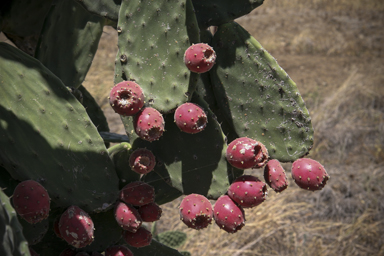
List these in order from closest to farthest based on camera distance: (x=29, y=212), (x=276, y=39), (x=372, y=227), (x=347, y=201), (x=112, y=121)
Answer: (x=29, y=212) → (x=372, y=227) → (x=347, y=201) → (x=112, y=121) → (x=276, y=39)

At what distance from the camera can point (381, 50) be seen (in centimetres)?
611

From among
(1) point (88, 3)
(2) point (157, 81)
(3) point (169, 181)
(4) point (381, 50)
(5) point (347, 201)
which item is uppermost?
(1) point (88, 3)

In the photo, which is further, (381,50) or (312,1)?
(312,1)

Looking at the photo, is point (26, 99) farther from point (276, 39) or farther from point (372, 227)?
point (276, 39)

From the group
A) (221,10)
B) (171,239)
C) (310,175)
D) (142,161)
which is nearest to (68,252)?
(142,161)

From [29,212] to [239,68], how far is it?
0.70m

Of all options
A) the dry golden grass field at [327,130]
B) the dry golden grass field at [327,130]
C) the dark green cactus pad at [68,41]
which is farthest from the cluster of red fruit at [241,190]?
the dry golden grass field at [327,130]

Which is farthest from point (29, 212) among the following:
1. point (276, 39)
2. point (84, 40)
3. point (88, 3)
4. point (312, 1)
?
point (312, 1)

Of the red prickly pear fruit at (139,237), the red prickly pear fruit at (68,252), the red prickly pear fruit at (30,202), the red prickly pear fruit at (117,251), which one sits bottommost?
the red prickly pear fruit at (117,251)

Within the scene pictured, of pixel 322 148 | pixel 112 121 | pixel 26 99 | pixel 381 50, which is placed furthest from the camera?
pixel 381 50

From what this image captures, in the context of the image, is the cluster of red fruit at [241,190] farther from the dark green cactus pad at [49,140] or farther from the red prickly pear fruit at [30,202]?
the red prickly pear fruit at [30,202]

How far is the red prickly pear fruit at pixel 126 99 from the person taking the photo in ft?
2.99

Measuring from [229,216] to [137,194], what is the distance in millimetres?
246

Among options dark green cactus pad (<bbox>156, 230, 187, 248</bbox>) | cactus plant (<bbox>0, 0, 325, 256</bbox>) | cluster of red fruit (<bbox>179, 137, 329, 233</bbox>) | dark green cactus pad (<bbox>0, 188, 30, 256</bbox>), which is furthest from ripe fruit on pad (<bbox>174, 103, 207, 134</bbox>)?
dark green cactus pad (<bbox>156, 230, 187, 248</bbox>)
